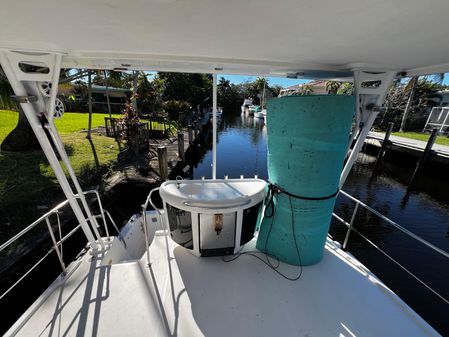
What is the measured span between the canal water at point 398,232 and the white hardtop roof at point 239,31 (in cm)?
512

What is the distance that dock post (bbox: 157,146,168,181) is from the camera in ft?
21.3

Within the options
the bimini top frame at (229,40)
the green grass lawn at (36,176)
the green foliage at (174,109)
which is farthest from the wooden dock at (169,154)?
the green foliage at (174,109)

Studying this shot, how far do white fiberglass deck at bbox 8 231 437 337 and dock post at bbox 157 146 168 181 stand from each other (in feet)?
14.2

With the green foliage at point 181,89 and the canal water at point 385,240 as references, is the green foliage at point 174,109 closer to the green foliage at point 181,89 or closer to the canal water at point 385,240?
the green foliage at point 181,89

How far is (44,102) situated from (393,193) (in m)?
Answer: 12.1

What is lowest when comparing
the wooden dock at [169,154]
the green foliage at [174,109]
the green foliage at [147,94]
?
the wooden dock at [169,154]

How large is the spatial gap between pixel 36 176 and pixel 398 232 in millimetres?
11219

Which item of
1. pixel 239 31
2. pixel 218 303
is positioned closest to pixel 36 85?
pixel 239 31

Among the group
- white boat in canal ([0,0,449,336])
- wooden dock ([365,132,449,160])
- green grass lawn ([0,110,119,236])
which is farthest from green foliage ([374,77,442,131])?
green grass lawn ([0,110,119,236])

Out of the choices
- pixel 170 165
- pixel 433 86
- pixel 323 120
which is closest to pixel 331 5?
pixel 323 120

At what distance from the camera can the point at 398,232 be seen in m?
6.57

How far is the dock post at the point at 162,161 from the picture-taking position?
6.50 m

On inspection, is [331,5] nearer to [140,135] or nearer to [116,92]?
[140,135]

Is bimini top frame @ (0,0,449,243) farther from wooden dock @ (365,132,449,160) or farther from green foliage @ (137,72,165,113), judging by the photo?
green foliage @ (137,72,165,113)
